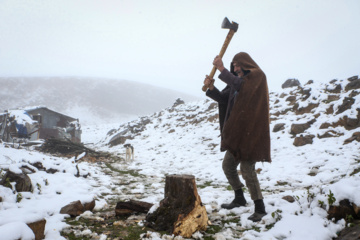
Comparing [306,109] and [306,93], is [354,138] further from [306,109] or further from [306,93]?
[306,93]

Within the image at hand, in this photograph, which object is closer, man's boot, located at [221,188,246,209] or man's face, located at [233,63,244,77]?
man's face, located at [233,63,244,77]

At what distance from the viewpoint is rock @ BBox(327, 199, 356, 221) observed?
218cm

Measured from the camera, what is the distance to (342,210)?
2.22 m

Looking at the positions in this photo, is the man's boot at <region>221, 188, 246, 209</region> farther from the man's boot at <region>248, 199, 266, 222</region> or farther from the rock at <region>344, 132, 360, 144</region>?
the rock at <region>344, 132, 360, 144</region>

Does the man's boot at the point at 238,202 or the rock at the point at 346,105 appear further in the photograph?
the rock at the point at 346,105

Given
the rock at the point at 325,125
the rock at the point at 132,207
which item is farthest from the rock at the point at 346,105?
the rock at the point at 132,207

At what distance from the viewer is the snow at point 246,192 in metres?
2.35

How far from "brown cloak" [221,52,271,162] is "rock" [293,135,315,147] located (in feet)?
18.7

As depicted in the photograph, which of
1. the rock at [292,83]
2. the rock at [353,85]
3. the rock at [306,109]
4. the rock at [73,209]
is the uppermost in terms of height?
the rock at [292,83]

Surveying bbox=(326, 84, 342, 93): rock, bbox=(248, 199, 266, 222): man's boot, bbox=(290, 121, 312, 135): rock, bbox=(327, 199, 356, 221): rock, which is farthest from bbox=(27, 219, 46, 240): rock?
bbox=(326, 84, 342, 93): rock

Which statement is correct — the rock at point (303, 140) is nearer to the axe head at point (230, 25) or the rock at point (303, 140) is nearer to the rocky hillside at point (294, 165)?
the rocky hillside at point (294, 165)

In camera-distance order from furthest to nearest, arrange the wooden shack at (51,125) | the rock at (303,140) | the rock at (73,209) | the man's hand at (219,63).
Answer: the wooden shack at (51,125), the rock at (303,140), the rock at (73,209), the man's hand at (219,63)

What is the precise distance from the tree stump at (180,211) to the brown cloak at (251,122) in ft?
2.74

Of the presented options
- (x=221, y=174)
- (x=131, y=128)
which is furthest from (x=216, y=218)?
(x=131, y=128)
